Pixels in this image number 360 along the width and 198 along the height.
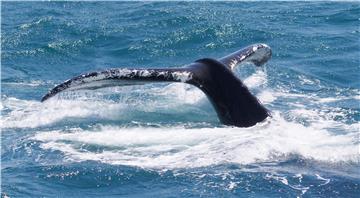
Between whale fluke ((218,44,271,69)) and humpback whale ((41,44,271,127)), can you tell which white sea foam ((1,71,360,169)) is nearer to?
humpback whale ((41,44,271,127))

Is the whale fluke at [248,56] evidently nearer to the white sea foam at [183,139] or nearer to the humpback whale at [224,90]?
the humpback whale at [224,90]

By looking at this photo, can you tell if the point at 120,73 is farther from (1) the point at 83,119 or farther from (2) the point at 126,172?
(1) the point at 83,119

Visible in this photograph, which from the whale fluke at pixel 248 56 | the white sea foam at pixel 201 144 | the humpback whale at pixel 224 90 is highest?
the whale fluke at pixel 248 56

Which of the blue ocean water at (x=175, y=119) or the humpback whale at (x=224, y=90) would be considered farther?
the humpback whale at (x=224, y=90)

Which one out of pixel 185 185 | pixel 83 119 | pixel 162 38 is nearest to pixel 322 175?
pixel 185 185

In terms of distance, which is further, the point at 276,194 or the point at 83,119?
the point at 83,119

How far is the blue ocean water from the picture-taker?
350 inches

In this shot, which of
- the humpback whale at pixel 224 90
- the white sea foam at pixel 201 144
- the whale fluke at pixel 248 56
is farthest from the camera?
the whale fluke at pixel 248 56

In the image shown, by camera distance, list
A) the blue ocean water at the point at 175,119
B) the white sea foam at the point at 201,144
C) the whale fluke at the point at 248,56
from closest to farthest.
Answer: the blue ocean water at the point at 175,119
the white sea foam at the point at 201,144
the whale fluke at the point at 248,56

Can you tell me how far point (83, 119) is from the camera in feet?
41.2

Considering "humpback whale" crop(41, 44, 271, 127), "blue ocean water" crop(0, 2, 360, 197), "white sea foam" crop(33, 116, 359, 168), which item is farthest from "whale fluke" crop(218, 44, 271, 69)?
"white sea foam" crop(33, 116, 359, 168)

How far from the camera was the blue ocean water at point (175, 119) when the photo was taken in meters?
8.90

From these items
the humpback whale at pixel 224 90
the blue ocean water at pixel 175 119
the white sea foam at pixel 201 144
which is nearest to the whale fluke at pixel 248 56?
the humpback whale at pixel 224 90

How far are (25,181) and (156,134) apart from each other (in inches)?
110
